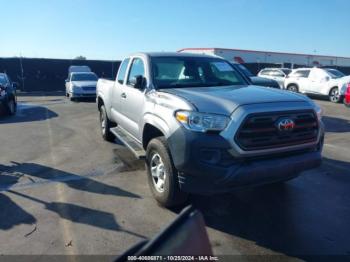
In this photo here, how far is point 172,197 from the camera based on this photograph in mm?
4285

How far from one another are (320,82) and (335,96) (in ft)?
4.01

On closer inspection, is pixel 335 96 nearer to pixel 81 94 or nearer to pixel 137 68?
pixel 81 94

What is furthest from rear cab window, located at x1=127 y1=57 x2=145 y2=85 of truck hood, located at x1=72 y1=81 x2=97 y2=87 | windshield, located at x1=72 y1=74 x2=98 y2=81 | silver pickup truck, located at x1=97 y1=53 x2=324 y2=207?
windshield, located at x1=72 y1=74 x2=98 y2=81

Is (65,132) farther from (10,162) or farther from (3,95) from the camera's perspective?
(3,95)

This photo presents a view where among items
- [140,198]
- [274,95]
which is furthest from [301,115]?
[140,198]

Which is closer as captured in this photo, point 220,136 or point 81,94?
point 220,136

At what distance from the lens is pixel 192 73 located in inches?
217

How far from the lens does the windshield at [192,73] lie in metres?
5.27

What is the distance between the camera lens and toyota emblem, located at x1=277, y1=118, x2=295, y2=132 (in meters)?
3.94

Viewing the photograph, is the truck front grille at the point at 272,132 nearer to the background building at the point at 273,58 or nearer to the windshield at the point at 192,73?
the windshield at the point at 192,73

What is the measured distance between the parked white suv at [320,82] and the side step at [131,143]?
14.2 m

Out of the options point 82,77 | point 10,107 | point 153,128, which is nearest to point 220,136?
point 153,128

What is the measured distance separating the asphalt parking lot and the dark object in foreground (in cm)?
199

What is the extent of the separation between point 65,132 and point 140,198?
5586 millimetres
